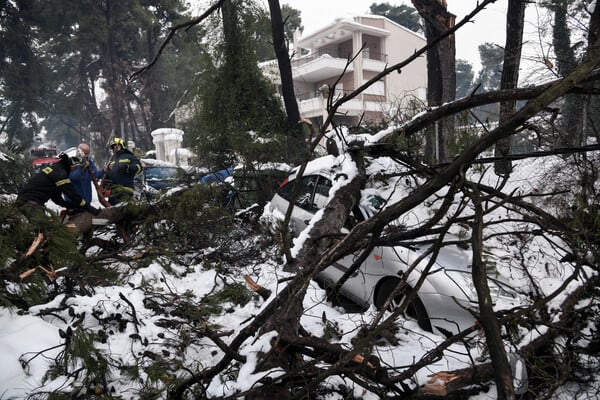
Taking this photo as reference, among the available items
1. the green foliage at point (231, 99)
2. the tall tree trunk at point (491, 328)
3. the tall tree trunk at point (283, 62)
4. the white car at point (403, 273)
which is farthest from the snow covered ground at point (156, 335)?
the tall tree trunk at point (283, 62)

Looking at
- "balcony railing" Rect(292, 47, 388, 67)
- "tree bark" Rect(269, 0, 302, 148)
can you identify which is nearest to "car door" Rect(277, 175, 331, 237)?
"tree bark" Rect(269, 0, 302, 148)

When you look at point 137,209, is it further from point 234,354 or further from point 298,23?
point 298,23

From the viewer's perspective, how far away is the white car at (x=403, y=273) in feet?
9.98

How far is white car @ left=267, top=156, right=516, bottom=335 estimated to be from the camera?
304 centimetres

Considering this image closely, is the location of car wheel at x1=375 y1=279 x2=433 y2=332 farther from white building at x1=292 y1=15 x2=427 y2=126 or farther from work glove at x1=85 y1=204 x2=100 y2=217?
white building at x1=292 y1=15 x2=427 y2=126

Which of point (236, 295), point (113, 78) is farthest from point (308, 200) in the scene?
point (113, 78)

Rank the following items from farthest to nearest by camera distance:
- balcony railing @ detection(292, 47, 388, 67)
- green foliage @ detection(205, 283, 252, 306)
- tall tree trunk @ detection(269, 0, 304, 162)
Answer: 1. balcony railing @ detection(292, 47, 388, 67)
2. tall tree trunk @ detection(269, 0, 304, 162)
3. green foliage @ detection(205, 283, 252, 306)

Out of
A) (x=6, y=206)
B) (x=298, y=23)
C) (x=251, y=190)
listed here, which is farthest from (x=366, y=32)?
(x=6, y=206)

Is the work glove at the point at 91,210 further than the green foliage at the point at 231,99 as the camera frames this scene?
No

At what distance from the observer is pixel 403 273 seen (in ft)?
9.21

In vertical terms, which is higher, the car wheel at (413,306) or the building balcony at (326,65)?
the building balcony at (326,65)

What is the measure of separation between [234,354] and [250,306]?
1.97m

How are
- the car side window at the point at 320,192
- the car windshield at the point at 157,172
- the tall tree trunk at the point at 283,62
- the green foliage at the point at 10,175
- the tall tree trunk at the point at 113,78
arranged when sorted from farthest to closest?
the tall tree trunk at the point at 113,78 < the car windshield at the point at 157,172 < the tall tree trunk at the point at 283,62 < the green foliage at the point at 10,175 < the car side window at the point at 320,192

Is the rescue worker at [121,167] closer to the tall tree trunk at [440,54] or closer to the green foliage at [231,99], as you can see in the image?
the green foliage at [231,99]
